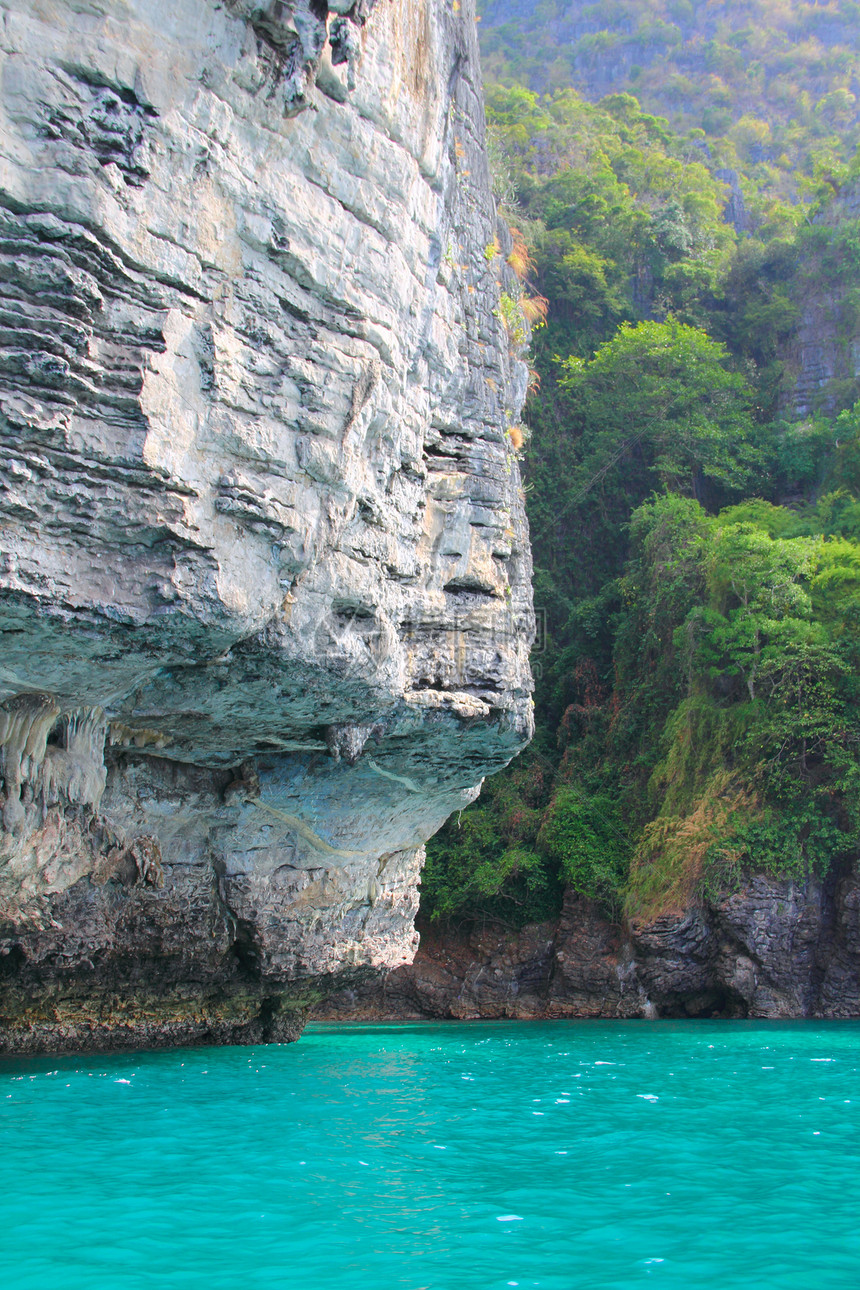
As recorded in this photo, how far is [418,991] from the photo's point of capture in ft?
62.1

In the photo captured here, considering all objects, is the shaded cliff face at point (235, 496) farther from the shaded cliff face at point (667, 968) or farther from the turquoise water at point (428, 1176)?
the shaded cliff face at point (667, 968)

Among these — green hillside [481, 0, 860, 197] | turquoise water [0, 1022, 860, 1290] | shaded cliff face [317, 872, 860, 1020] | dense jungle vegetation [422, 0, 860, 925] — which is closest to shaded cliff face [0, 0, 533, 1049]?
turquoise water [0, 1022, 860, 1290]

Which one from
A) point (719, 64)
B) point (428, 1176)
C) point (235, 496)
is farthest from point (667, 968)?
point (719, 64)

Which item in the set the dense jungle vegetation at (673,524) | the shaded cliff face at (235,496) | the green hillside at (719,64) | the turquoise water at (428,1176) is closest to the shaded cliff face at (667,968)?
the dense jungle vegetation at (673,524)

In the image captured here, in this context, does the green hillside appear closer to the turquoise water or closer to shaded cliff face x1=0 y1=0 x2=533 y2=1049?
shaded cliff face x1=0 y1=0 x2=533 y2=1049

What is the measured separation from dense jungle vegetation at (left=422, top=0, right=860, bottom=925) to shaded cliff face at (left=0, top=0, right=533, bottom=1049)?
14.9 ft

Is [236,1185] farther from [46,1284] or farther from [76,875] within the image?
[76,875]

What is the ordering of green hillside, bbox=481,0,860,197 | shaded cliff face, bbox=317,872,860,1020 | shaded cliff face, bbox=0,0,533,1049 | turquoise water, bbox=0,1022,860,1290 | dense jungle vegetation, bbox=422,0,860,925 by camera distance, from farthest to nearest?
green hillside, bbox=481,0,860,197
dense jungle vegetation, bbox=422,0,860,925
shaded cliff face, bbox=317,872,860,1020
shaded cliff face, bbox=0,0,533,1049
turquoise water, bbox=0,1022,860,1290

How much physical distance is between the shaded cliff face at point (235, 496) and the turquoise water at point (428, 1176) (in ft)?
6.90

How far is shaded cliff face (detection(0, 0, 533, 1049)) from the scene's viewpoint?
19.5 ft

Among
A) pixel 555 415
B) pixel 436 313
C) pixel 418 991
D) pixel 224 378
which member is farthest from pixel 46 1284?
pixel 555 415

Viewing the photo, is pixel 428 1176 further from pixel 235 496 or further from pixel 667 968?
pixel 667 968

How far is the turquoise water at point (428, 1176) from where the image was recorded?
14.3 feet

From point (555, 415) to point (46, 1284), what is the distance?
23.7 metres
